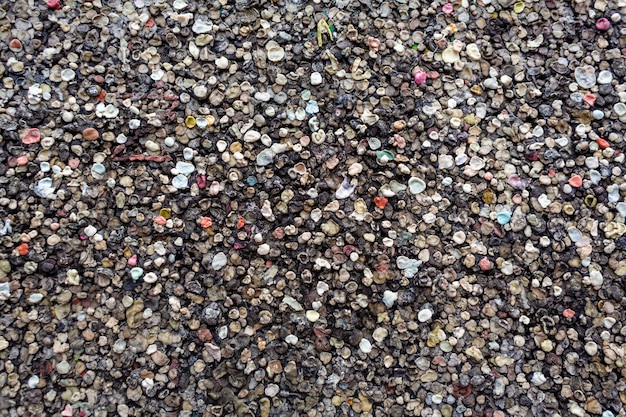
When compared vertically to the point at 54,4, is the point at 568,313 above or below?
below

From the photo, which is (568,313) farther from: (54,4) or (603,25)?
(54,4)

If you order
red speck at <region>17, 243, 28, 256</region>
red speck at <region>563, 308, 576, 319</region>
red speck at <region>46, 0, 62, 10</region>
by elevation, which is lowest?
red speck at <region>563, 308, 576, 319</region>

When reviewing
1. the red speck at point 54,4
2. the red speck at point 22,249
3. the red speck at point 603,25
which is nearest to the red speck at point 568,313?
the red speck at point 603,25

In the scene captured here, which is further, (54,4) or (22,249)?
(54,4)

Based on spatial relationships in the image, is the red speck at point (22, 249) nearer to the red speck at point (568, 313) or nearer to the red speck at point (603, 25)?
the red speck at point (568, 313)

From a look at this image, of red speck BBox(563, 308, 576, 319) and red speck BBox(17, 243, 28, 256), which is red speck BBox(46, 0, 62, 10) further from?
red speck BBox(563, 308, 576, 319)

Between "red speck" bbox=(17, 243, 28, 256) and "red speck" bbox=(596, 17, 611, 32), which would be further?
"red speck" bbox=(596, 17, 611, 32)

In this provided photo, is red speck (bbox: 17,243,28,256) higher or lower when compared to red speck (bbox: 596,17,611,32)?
lower

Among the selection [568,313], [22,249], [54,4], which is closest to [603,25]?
[568,313]

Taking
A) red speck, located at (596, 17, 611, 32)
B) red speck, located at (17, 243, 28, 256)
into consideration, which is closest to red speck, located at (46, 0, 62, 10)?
red speck, located at (17, 243, 28, 256)

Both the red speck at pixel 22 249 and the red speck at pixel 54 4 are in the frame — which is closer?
the red speck at pixel 22 249

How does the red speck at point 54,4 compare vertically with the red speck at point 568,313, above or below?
above

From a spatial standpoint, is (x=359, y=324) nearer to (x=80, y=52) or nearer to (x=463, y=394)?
(x=463, y=394)
